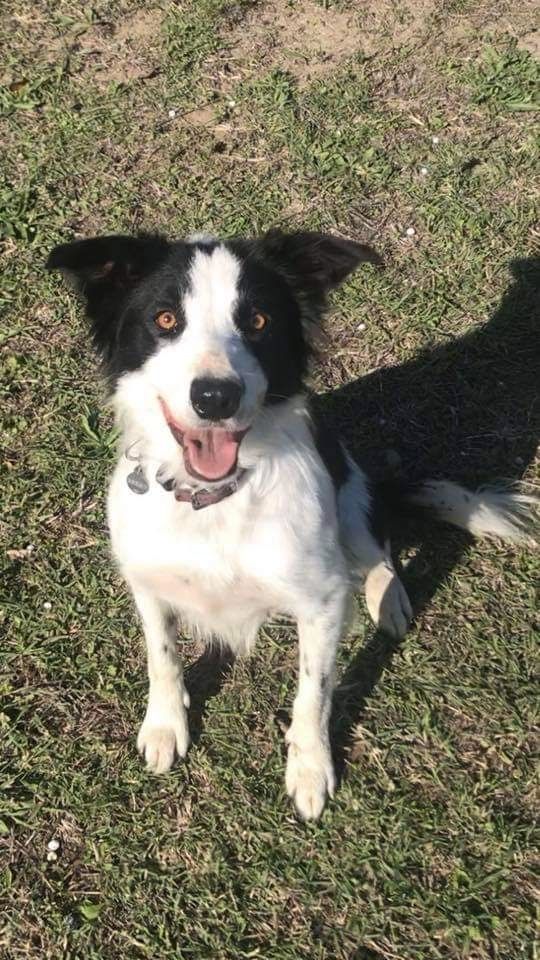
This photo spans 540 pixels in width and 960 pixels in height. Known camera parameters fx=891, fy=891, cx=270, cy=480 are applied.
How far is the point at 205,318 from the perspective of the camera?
2.64 metres

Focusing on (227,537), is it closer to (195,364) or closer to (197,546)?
(197,546)

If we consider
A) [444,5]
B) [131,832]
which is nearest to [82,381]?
[131,832]

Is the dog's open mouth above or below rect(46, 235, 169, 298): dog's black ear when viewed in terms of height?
below

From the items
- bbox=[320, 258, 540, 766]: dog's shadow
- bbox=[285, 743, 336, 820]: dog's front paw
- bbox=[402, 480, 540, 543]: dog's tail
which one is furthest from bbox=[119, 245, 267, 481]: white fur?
bbox=[320, 258, 540, 766]: dog's shadow

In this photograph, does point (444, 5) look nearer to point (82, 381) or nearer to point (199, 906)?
point (82, 381)

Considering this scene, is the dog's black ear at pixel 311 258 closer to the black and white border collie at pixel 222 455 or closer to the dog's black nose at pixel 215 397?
the black and white border collie at pixel 222 455

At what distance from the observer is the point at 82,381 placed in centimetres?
466

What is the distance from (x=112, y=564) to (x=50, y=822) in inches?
44.8

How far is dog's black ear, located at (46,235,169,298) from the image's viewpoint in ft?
8.30

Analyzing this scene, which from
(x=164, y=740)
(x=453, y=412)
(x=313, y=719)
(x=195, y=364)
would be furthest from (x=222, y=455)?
(x=453, y=412)

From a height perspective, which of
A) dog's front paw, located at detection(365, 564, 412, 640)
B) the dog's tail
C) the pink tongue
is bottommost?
dog's front paw, located at detection(365, 564, 412, 640)

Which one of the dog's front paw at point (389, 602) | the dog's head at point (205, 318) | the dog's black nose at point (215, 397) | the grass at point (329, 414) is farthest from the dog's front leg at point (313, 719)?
the dog's black nose at point (215, 397)

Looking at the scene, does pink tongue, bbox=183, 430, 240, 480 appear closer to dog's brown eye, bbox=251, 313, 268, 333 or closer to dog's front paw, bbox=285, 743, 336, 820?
dog's brown eye, bbox=251, 313, 268, 333

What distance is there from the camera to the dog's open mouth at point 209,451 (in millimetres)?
2668
